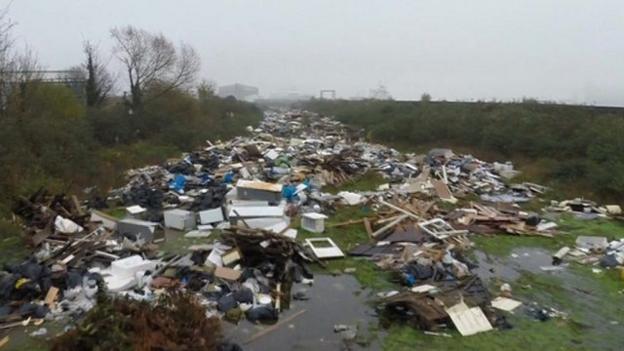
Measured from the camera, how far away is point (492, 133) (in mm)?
21781

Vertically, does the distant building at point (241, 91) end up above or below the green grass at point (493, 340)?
above

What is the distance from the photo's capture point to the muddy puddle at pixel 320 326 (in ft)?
19.0

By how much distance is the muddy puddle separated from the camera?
5.79 meters

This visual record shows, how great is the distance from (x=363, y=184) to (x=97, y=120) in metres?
13.3

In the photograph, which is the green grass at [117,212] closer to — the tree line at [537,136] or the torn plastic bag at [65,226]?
the torn plastic bag at [65,226]

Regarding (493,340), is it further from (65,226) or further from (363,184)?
(363,184)

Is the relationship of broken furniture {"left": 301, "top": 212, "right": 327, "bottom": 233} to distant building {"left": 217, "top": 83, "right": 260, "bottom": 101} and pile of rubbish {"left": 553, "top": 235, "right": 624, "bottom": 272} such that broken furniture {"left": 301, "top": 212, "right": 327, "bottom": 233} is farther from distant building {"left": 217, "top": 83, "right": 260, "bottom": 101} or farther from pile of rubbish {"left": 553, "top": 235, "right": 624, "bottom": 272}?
distant building {"left": 217, "top": 83, "right": 260, "bottom": 101}

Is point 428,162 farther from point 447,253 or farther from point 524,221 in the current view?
point 447,253

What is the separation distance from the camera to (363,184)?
16.0 metres

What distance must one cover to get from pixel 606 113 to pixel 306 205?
535 inches

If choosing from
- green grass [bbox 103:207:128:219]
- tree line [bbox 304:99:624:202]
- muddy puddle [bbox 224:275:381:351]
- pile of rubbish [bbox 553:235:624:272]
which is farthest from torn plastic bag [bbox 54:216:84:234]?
tree line [bbox 304:99:624:202]

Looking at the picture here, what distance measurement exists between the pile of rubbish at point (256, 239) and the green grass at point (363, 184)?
289 mm

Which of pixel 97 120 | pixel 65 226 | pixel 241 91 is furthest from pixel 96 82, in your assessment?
pixel 241 91

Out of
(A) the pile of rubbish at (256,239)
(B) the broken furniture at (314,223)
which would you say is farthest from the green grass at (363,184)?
(B) the broken furniture at (314,223)
